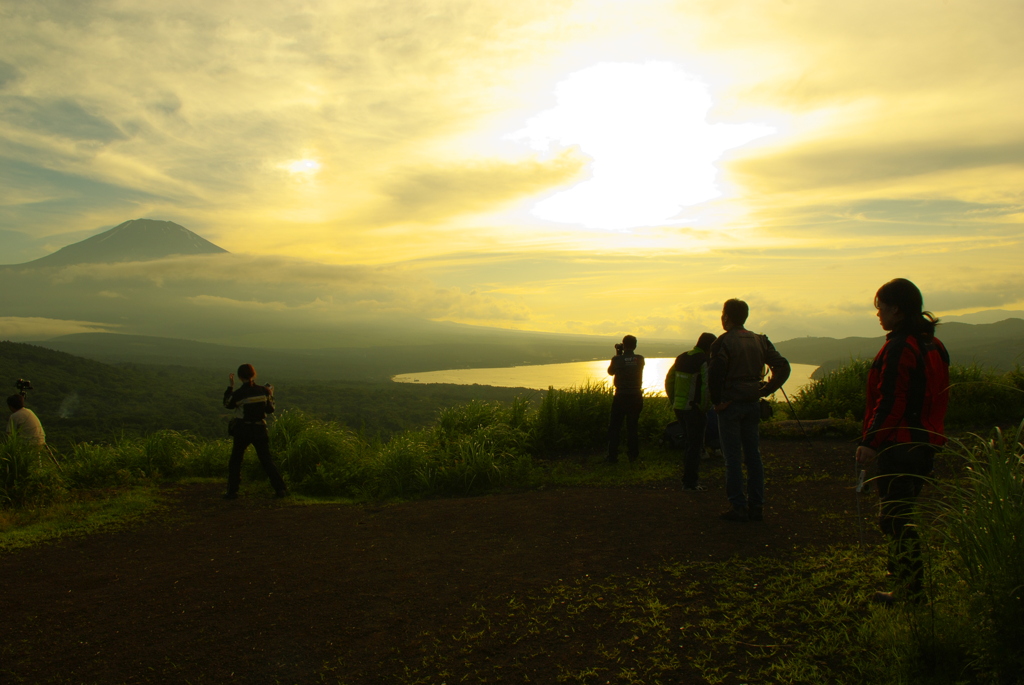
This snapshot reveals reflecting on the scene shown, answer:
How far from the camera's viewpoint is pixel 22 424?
28.9 ft

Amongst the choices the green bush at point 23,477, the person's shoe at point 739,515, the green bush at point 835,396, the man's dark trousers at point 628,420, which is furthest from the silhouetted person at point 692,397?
the green bush at point 23,477

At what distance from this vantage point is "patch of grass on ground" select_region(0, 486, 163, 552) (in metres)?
6.55

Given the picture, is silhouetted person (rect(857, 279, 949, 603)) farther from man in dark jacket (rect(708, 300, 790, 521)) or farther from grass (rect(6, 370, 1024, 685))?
man in dark jacket (rect(708, 300, 790, 521))

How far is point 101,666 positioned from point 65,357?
111m

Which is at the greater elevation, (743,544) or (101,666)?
(743,544)

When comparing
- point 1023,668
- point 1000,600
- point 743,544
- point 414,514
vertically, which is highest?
point 1000,600

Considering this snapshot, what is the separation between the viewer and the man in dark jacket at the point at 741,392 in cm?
533

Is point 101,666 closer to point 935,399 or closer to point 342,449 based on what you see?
point 935,399

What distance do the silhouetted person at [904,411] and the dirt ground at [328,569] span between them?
1380 millimetres

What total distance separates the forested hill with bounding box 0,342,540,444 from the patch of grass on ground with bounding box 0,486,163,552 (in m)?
34.4

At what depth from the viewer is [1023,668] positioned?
2.38m

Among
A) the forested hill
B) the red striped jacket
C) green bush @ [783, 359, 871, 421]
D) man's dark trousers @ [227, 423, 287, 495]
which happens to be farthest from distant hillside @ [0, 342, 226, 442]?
the red striped jacket

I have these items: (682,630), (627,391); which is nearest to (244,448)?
(627,391)

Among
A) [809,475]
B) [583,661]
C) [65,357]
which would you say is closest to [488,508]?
[583,661]
